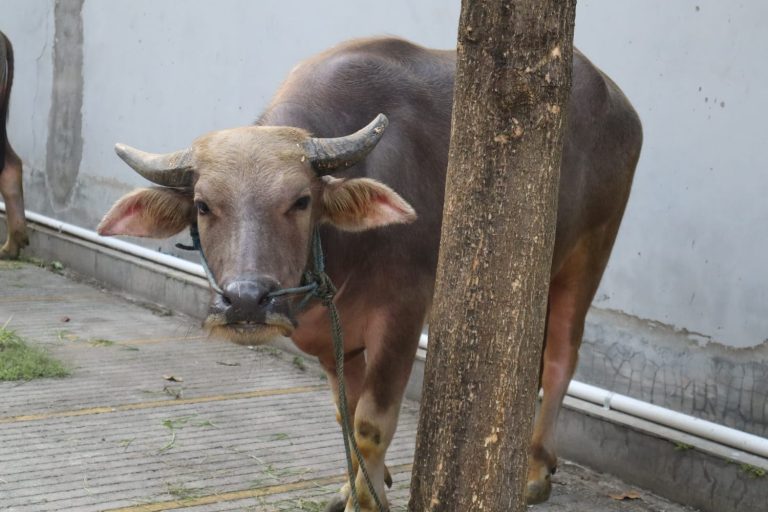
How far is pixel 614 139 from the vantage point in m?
5.43

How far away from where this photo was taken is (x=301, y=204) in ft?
13.5

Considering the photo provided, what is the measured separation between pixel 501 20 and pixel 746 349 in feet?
9.43

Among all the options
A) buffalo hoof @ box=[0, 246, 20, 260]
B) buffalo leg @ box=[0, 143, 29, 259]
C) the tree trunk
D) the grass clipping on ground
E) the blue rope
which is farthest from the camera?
buffalo hoof @ box=[0, 246, 20, 260]

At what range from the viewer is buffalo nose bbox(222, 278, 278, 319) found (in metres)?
3.73

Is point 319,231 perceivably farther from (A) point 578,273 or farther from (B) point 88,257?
(B) point 88,257

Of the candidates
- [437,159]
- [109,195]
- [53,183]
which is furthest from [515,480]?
[53,183]

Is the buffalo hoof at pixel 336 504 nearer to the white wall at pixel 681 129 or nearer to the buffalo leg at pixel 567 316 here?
the buffalo leg at pixel 567 316

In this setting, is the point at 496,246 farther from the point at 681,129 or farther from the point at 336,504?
the point at 681,129

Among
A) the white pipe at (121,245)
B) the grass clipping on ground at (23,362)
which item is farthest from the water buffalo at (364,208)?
the white pipe at (121,245)

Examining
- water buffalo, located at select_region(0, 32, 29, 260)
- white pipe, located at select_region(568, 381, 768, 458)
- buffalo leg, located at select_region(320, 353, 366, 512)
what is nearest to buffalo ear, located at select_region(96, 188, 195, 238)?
buffalo leg, located at select_region(320, 353, 366, 512)

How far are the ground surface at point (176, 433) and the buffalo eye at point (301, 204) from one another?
1.50 meters

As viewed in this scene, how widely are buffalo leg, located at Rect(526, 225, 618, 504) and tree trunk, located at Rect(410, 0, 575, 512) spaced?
2262 millimetres

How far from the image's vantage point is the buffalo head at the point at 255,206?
381 cm

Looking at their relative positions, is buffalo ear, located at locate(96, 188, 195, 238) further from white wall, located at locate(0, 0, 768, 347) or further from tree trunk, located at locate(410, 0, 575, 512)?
white wall, located at locate(0, 0, 768, 347)
